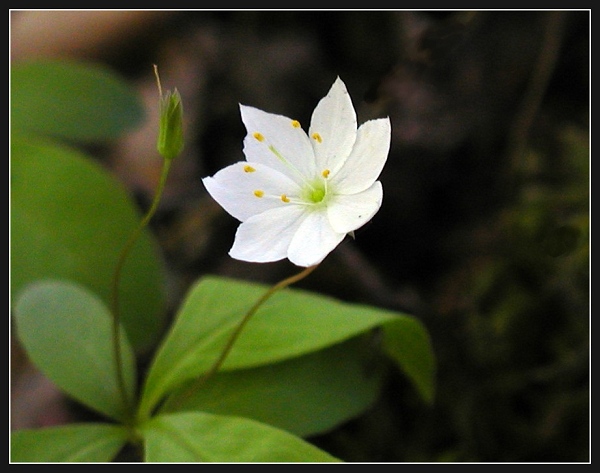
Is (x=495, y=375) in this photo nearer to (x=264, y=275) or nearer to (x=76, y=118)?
(x=264, y=275)

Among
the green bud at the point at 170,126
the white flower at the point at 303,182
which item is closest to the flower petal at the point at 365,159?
the white flower at the point at 303,182

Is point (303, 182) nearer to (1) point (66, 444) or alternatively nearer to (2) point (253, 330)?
(2) point (253, 330)

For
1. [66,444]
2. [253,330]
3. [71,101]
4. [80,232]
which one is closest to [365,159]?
[253,330]

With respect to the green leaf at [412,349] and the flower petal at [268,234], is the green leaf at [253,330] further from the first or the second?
the flower petal at [268,234]

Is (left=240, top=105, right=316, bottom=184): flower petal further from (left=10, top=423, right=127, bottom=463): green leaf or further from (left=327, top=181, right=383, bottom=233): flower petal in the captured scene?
(left=10, top=423, right=127, bottom=463): green leaf

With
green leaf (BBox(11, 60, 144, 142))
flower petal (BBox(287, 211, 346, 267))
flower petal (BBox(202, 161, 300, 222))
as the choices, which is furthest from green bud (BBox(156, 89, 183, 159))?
green leaf (BBox(11, 60, 144, 142))

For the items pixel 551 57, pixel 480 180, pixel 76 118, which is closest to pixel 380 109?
pixel 480 180
